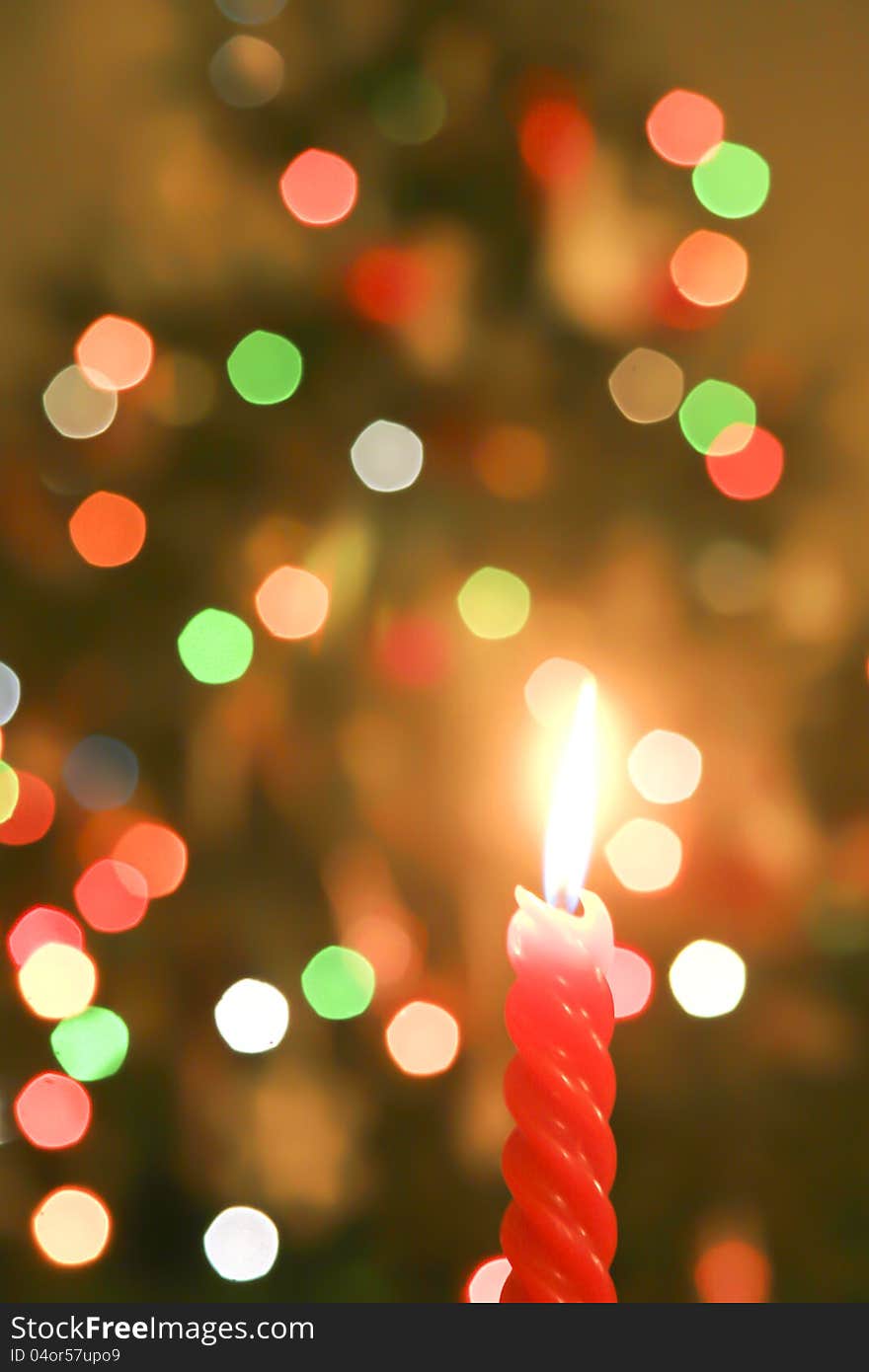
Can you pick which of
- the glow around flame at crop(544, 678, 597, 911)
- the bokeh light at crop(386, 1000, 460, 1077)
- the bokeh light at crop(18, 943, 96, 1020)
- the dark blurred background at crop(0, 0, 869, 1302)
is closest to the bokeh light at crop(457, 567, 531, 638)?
the dark blurred background at crop(0, 0, 869, 1302)

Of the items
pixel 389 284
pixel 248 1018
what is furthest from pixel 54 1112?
pixel 389 284

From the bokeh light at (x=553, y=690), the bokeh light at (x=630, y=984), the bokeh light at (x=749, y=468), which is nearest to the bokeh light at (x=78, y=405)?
the bokeh light at (x=553, y=690)

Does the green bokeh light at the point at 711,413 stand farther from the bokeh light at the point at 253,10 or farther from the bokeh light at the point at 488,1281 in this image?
the bokeh light at the point at 488,1281

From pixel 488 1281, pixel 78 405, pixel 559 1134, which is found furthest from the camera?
pixel 78 405

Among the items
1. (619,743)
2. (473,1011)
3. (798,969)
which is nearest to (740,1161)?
(798,969)

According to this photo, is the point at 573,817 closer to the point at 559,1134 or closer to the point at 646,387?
the point at 559,1134

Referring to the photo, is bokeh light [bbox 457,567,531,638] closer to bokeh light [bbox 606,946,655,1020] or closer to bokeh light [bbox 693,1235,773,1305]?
bokeh light [bbox 606,946,655,1020]

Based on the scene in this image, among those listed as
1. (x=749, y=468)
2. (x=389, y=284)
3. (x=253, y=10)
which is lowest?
(x=749, y=468)
